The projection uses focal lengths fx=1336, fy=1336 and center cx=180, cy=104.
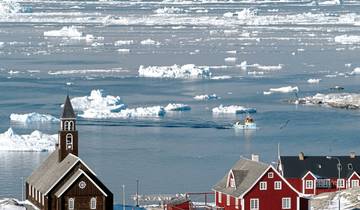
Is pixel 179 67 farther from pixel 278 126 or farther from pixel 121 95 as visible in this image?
pixel 278 126

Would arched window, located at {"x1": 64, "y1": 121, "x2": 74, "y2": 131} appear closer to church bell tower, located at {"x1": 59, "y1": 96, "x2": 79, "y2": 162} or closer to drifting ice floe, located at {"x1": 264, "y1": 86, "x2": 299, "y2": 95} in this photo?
church bell tower, located at {"x1": 59, "y1": 96, "x2": 79, "y2": 162}

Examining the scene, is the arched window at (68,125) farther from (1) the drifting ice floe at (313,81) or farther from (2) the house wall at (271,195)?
(1) the drifting ice floe at (313,81)

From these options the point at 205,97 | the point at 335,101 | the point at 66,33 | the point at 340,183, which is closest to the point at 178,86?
the point at 205,97

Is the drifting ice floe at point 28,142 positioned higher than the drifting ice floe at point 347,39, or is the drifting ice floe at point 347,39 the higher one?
the drifting ice floe at point 347,39

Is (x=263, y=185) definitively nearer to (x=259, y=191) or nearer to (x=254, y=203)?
(x=259, y=191)

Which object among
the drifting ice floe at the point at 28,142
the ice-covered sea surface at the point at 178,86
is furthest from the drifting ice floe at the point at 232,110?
the drifting ice floe at the point at 28,142

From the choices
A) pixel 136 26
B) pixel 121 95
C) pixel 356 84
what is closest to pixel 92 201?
pixel 121 95
